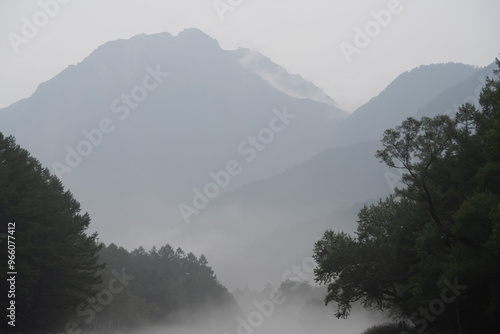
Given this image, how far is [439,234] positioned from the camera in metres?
33.2

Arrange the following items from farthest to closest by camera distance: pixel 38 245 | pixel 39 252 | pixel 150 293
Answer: pixel 150 293 → pixel 38 245 → pixel 39 252

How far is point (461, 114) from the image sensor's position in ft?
112

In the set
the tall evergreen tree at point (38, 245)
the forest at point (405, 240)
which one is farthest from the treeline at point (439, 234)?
the tall evergreen tree at point (38, 245)

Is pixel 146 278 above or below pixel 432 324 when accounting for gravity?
above

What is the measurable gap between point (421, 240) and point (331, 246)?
1333 cm

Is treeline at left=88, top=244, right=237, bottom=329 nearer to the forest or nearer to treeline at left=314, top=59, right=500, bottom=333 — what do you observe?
the forest

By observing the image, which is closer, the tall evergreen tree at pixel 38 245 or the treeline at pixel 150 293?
the tall evergreen tree at pixel 38 245

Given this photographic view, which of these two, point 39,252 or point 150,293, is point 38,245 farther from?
point 150,293

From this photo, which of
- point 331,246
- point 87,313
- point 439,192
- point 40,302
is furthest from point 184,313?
point 439,192

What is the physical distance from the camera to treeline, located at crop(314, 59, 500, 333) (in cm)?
2761

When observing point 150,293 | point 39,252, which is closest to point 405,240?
point 39,252

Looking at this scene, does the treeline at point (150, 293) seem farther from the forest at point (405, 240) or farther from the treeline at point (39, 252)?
the forest at point (405, 240)

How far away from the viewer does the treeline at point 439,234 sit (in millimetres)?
27609

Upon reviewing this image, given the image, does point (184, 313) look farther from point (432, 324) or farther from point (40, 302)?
point (432, 324)
